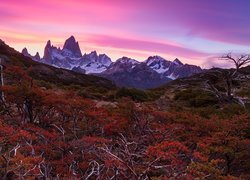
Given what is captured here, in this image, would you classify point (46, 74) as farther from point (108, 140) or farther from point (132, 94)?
point (108, 140)

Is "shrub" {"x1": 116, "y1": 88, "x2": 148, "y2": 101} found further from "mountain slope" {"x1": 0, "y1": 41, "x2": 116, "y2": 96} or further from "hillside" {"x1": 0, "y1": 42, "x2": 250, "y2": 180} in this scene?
"hillside" {"x1": 0, "y1": 42, "x2": 250, "y2": 180}

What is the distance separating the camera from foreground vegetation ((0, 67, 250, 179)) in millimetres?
14766

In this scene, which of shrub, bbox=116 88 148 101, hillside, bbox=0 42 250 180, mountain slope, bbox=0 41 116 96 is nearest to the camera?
hillside, bbox=0 42 250 180

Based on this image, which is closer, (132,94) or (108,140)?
(108,140)

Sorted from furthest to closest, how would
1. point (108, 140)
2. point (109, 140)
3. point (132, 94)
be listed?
point (132, 94), point (108, 140), point (109, 140)

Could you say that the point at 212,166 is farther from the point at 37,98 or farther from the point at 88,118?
the point at 37,98

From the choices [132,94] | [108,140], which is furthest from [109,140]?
[132,94]

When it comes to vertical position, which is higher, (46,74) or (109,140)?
(109,140)

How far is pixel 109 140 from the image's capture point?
18156 mm

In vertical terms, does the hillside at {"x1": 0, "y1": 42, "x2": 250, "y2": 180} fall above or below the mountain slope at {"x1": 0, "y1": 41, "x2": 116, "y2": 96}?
above

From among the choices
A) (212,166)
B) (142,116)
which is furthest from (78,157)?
(212,166)

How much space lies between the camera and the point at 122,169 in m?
14.2

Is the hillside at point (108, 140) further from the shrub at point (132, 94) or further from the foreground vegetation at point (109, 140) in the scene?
the shrub at point (132, 94)

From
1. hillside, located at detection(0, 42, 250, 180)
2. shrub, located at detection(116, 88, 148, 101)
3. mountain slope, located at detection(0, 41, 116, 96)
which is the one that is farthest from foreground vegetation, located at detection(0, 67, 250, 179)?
mountain slope, located at detection(0, 41, 116, 96)
